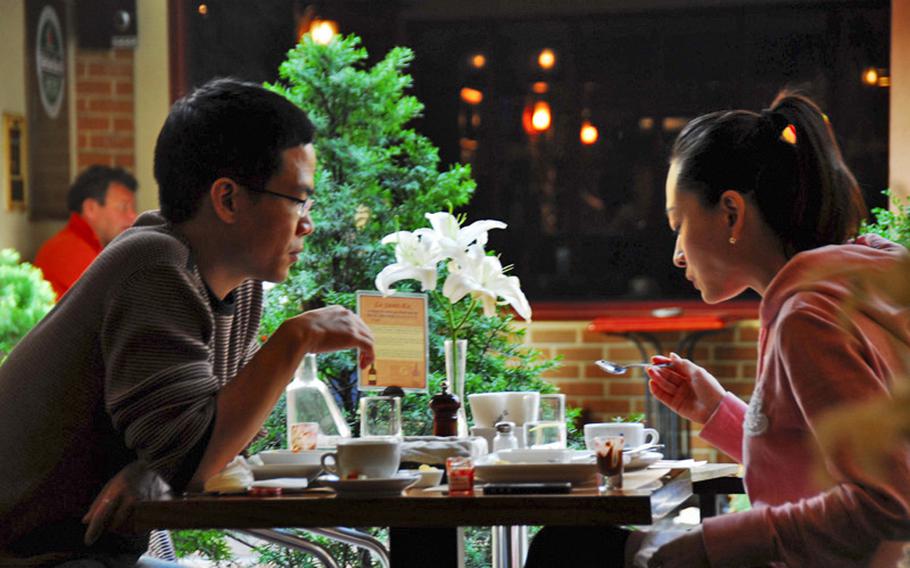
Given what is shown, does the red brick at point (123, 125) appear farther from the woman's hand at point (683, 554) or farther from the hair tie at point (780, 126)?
the woman's hand at point (683, 554)

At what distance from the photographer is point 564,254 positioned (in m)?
5.86

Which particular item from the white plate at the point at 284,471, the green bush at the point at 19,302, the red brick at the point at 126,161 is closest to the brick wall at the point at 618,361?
the red brick at the point at 126,161

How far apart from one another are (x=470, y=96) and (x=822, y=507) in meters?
4.74

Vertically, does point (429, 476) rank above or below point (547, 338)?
above

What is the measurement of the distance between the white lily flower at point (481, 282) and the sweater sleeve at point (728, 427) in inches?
18.7

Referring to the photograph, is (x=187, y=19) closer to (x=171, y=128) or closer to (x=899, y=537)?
(x=171, y=128)

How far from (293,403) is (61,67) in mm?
4837

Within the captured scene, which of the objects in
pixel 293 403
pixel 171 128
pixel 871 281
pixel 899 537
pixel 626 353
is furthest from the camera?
pixel 626 353

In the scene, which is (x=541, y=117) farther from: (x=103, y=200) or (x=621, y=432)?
(x=621, y=432)

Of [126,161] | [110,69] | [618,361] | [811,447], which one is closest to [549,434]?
[811,447]

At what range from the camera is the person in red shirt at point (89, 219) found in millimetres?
5809

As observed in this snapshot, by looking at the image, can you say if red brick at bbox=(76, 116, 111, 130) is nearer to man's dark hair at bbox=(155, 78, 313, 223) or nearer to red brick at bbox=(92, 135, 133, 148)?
red brick at bbox=(92, 135, 133, 148)

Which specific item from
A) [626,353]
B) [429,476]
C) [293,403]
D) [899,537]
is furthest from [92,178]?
[899,537]

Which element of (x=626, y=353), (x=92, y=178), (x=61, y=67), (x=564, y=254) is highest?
(x=61, y=67)
